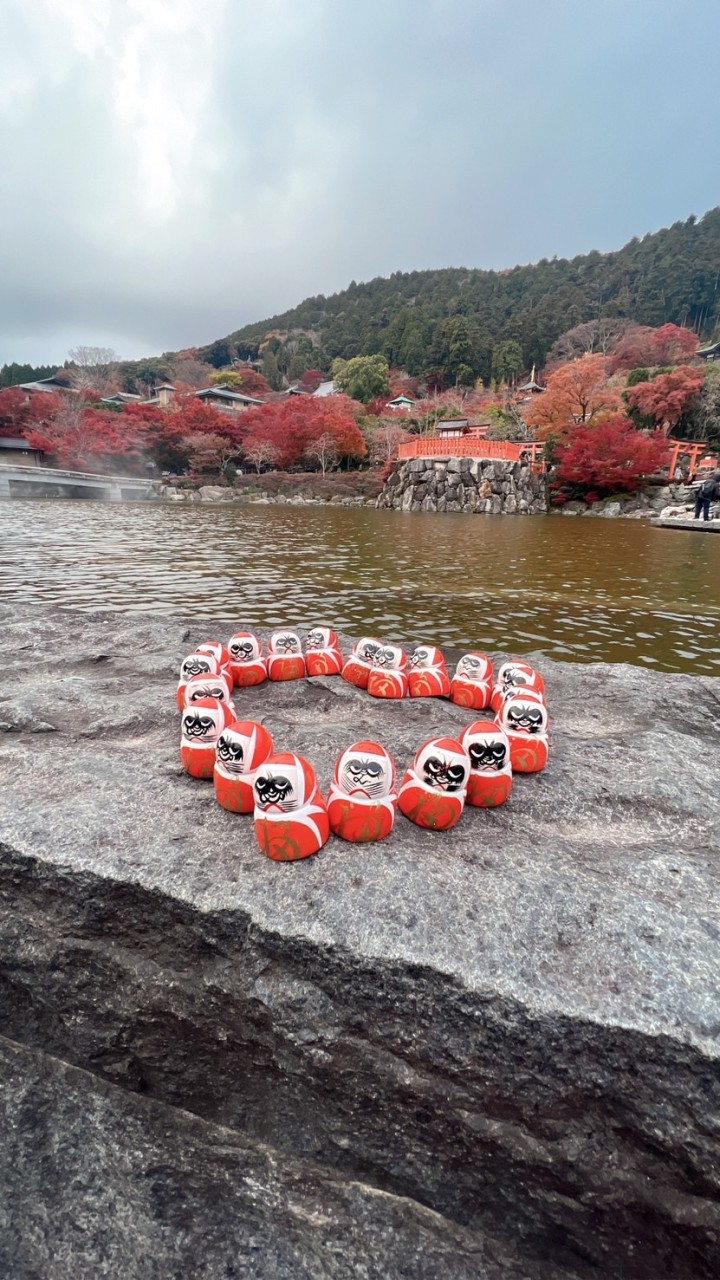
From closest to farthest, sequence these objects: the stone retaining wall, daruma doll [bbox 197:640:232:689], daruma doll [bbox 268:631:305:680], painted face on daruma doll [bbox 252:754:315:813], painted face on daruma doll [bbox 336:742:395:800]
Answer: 1. painted face on daruma doll [bbox 252:754:315:813]
2. painted face on daruma doll [bbox 336:742:395:800]
3. daruma doll [bbox 197:640:232:689]
4. daruma doll [bbox 268:631:305:680]
5. the stone retaining wall

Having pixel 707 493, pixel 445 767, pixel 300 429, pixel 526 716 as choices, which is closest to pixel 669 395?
pixel 707 493

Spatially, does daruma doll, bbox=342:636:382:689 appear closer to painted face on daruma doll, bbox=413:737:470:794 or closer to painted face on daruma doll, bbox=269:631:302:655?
painted face on daruma doll, bbox=269:631:302:655

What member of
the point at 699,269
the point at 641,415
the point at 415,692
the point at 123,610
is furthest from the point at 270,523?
the point at 699,269

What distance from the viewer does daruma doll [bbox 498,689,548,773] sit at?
3.51 meters

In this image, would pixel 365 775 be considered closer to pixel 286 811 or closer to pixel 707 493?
pixel 286 811

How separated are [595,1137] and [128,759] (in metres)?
2.99

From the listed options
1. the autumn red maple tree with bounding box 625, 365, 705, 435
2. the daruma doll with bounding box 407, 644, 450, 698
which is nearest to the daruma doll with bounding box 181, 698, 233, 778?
the daruma doll with bounding box 407, 644, 450, 698

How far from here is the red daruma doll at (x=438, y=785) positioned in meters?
2.81

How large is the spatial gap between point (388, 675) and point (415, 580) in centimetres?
748

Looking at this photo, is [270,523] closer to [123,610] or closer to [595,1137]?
[123,610]

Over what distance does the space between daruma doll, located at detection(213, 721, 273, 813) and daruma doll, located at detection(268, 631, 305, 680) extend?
2274 millimetres

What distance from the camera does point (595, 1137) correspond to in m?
1.82

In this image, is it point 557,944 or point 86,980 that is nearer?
point 557,944

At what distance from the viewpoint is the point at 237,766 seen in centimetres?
291
